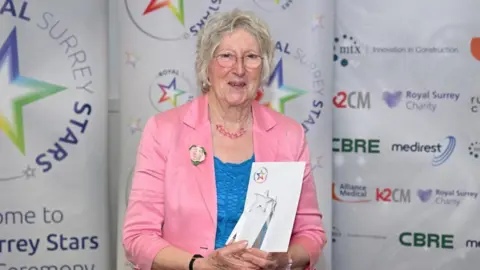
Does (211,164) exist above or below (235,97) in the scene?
below

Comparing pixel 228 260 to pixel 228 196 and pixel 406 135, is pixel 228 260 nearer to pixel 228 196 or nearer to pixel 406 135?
pixel 228 196

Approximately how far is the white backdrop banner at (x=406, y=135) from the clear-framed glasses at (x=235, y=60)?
4.77ft

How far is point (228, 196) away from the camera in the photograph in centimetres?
187

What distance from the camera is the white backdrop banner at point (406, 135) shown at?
10.3 feet

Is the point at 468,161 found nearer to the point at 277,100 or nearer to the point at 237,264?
the point at 277,100

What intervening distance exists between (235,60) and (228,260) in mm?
629

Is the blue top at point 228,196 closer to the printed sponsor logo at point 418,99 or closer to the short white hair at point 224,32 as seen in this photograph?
the short white hair at point 224,32

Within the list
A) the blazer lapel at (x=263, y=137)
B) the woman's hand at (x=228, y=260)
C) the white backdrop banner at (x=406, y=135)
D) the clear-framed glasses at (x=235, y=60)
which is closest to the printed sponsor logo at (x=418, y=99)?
the white backdrop banner at (x=406, y=135)

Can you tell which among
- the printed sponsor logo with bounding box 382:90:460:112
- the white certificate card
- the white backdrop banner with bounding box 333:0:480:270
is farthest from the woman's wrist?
the printed sponsor logo with bounding box 382:90:460:112

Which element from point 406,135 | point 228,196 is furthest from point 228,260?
point 406,135

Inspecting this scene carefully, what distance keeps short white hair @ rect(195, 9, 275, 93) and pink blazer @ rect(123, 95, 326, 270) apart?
7.4 inches

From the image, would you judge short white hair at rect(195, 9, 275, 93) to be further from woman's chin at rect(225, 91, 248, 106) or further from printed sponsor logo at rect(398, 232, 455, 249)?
printed sponsor logo at rect(398, 232, 455, 249)

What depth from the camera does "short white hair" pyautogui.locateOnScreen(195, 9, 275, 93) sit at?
1.89m

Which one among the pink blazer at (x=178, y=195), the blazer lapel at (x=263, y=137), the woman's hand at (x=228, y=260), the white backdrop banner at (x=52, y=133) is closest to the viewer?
the woman's hand at (x=228, y=260)
